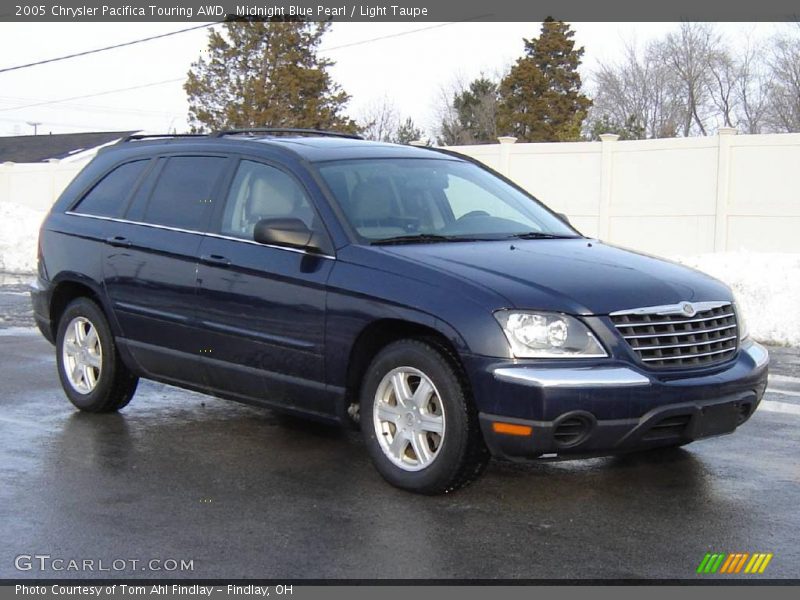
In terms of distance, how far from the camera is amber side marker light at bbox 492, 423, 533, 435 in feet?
16.9

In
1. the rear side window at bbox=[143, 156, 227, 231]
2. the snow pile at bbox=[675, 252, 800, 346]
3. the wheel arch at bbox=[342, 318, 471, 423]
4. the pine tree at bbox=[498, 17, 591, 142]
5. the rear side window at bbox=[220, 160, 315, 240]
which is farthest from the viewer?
the pine tree at bbox=[498, 17, 591, 142]

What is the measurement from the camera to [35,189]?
1323 inches

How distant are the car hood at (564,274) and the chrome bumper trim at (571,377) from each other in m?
0.28

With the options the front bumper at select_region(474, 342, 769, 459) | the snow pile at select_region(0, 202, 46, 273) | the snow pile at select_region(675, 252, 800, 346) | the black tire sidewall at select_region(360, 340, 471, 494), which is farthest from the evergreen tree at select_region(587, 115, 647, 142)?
the front bumper at select_region(474, 342, 769, 459)

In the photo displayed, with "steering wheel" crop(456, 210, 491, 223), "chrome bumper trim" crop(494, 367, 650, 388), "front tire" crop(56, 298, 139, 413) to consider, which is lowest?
"front tire" crop(56, 298, 139, 413)

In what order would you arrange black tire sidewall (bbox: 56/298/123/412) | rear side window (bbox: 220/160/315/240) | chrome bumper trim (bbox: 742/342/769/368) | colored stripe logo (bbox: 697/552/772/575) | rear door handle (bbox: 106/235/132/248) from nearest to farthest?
colored stripe logo (bbox: 697/552/772/575), chrome bumper trim (bbox: 742/342/769/368), rear side window (bbox: 220/160/315/240), rear door handle (bbox: 106/235/132/248), black tire sidewall (bbox: 56/298/123/412)

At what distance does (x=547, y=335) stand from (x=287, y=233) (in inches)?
61.4

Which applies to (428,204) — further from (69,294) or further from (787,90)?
(787,90)

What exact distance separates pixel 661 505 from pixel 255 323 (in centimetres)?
230

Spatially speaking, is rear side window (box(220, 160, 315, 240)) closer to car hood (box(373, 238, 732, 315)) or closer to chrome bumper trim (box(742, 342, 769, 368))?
car hood (box(373, 238, 732, 315))

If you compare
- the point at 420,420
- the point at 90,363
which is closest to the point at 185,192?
the point at 90,363

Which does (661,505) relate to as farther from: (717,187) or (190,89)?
(190,89)

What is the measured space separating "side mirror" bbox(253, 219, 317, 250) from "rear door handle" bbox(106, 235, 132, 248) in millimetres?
1462

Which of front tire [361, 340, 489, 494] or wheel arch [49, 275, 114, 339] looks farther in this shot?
Answer: wheel arch [49, 275, 114, 339]
